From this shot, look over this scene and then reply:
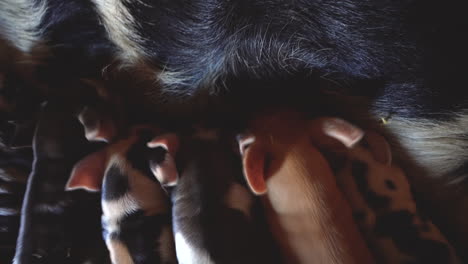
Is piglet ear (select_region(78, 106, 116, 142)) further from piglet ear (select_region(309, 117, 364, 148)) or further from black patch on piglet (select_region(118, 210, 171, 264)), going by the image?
piglet ear (select_region(309, 117, 364, 148))

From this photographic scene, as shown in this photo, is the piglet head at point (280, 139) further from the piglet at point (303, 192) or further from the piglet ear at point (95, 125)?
the piglet ear at point (95, 125)

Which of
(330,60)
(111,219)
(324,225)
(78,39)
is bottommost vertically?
(111,219)

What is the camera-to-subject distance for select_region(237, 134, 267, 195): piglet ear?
33.1 inches

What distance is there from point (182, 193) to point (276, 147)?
19 cm

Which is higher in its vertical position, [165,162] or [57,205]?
[165,162]

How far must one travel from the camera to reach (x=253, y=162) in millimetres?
871

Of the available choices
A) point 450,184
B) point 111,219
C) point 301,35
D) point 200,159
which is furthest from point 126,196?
point 450,184

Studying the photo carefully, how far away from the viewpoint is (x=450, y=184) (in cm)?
97

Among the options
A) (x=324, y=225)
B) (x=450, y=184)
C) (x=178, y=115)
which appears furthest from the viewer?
(x=178, y=115)

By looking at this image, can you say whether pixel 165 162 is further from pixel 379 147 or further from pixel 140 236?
pixel 379 147

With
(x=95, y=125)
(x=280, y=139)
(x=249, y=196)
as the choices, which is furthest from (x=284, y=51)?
(x=95, y=125)

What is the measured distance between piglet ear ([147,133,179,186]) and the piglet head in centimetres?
13

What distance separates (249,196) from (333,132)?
20 centimetres

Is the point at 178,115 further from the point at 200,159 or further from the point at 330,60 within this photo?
the point at 330,60
